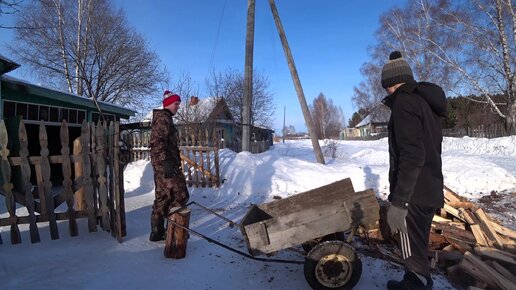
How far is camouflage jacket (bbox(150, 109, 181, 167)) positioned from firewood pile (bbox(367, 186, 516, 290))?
296 centimetres

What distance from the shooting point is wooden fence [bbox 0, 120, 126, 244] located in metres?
4.58

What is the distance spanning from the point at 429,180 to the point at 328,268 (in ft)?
3.95

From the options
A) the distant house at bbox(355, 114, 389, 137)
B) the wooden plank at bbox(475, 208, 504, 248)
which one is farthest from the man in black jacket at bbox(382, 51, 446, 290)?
the distant house at bbox(355, 114, 389, 137)

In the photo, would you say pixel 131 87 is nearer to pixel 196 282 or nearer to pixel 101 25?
pixel 101 25

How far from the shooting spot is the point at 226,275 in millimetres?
3918

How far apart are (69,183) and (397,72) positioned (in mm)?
4270

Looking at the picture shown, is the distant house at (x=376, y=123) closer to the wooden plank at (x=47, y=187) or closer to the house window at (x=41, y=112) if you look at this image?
the house window at (x=41, y=112)

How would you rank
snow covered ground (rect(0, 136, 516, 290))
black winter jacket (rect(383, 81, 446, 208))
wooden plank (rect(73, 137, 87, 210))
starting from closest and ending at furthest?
black winter jacket (rect(383, 81, 446, 208)), snow covered ground (rect(0, 136, 516, 290)), wooden plank (rect(73, 137, 87, 210))

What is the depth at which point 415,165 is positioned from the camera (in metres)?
3.04

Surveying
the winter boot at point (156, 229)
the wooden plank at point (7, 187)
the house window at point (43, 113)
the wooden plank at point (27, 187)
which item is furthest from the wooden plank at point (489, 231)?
the house window at point (43, 113)

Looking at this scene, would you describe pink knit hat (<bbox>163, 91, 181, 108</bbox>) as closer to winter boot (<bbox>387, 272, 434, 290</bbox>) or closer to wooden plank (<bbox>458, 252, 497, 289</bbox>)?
winter boot (<bbox>387, 272, 434, 290</bbox>)

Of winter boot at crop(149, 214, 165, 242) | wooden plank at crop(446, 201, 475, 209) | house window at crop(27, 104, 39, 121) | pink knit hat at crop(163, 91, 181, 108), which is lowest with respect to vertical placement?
winter boot at crop(149, 214, 165, 242)

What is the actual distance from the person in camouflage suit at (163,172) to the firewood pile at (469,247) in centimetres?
275

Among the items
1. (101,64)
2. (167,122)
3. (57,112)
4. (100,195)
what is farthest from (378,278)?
(101,64)
